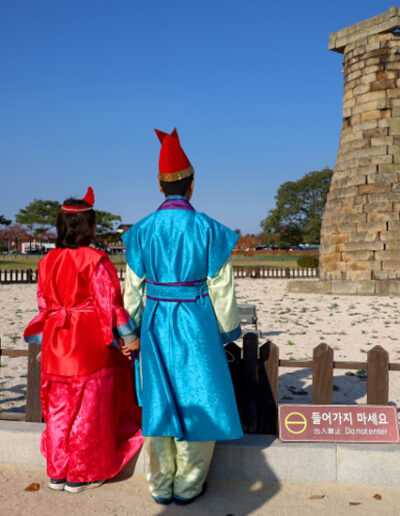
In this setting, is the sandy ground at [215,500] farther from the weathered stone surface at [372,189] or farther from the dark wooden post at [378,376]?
the weathered stone surface at [372,189]

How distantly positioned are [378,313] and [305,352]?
476 cm

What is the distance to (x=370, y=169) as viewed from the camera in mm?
14992

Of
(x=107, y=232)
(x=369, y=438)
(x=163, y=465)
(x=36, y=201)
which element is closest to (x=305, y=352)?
(x=369, y=438)

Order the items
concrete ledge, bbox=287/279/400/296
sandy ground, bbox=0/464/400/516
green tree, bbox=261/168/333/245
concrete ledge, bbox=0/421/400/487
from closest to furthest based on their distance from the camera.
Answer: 1. sandy ground, bbox=0/464/400/516
2. concrete ledge, bbox=0/421/400/487
3. concrete ledge, bbox=287/279/400/296
4. green tree, bbox=261/168/333/245

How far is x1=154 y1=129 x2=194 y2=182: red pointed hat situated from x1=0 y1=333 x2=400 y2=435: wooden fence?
3.95 ft

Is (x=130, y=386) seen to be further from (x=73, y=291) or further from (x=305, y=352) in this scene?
(x=305, y=352)

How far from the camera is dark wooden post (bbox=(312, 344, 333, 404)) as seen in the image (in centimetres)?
318

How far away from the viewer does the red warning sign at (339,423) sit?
3049 millimetres

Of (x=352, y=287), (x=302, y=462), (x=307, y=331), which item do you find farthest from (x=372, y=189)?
(x=302, y=462)

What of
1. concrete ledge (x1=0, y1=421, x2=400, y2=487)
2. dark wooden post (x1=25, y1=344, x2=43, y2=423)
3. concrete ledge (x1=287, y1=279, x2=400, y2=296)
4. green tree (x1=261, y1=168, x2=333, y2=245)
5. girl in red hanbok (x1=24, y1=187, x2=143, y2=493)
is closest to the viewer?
girl in red hanbok (x1=24, y1=187, x2=143, y2=493)

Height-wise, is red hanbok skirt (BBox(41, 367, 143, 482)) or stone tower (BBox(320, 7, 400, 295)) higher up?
stone tower (BBox(320, 7, 400, 295))

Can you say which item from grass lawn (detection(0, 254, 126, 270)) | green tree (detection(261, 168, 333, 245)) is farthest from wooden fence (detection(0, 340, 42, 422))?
green tree (detection(261, 168, 333, 245))

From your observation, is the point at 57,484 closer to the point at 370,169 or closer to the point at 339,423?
the point at 339,423

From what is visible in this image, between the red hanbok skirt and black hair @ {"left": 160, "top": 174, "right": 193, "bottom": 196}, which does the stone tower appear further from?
the red hanbok skirt
